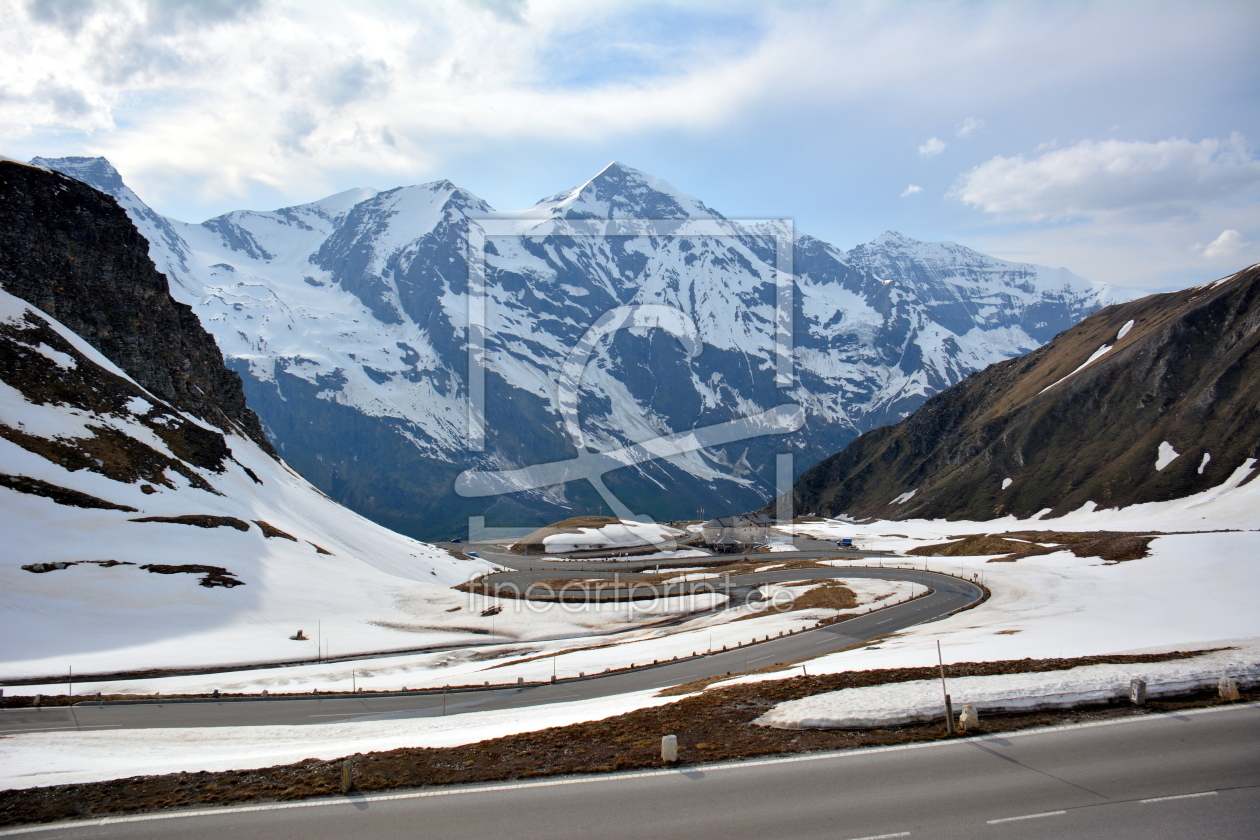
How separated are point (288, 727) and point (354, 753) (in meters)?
11.1

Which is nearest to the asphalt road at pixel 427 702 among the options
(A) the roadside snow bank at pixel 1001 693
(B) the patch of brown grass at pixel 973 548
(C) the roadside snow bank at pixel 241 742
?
(C) the roadside snow bank at pixel 241 742

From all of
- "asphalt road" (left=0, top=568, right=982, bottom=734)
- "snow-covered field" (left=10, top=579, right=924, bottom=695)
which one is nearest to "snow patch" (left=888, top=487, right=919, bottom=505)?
"snow-covered field" (left=10, top=579, right=924, bottom=695)

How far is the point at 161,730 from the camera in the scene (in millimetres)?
27688

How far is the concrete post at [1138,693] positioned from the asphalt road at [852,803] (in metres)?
2.65

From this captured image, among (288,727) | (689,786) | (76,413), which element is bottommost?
(288,727)

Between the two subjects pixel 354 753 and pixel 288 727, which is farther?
pixel 288 727

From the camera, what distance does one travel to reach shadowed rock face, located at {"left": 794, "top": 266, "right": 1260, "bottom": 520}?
11844cm

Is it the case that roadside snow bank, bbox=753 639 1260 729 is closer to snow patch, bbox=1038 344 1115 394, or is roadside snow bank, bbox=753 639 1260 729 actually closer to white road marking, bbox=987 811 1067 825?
white road marking, bbox=987 811 1067 825

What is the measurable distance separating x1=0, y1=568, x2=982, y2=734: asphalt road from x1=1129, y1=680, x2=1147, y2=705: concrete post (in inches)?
775

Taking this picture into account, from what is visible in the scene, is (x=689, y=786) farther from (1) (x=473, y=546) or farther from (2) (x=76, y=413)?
(1) (x=473, y=546)

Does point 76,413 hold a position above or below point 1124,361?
below

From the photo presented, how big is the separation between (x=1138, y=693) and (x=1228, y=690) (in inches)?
110

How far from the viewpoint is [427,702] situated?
35.7 meters

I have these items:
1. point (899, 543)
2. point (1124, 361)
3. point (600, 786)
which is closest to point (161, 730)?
point (600, 786)
